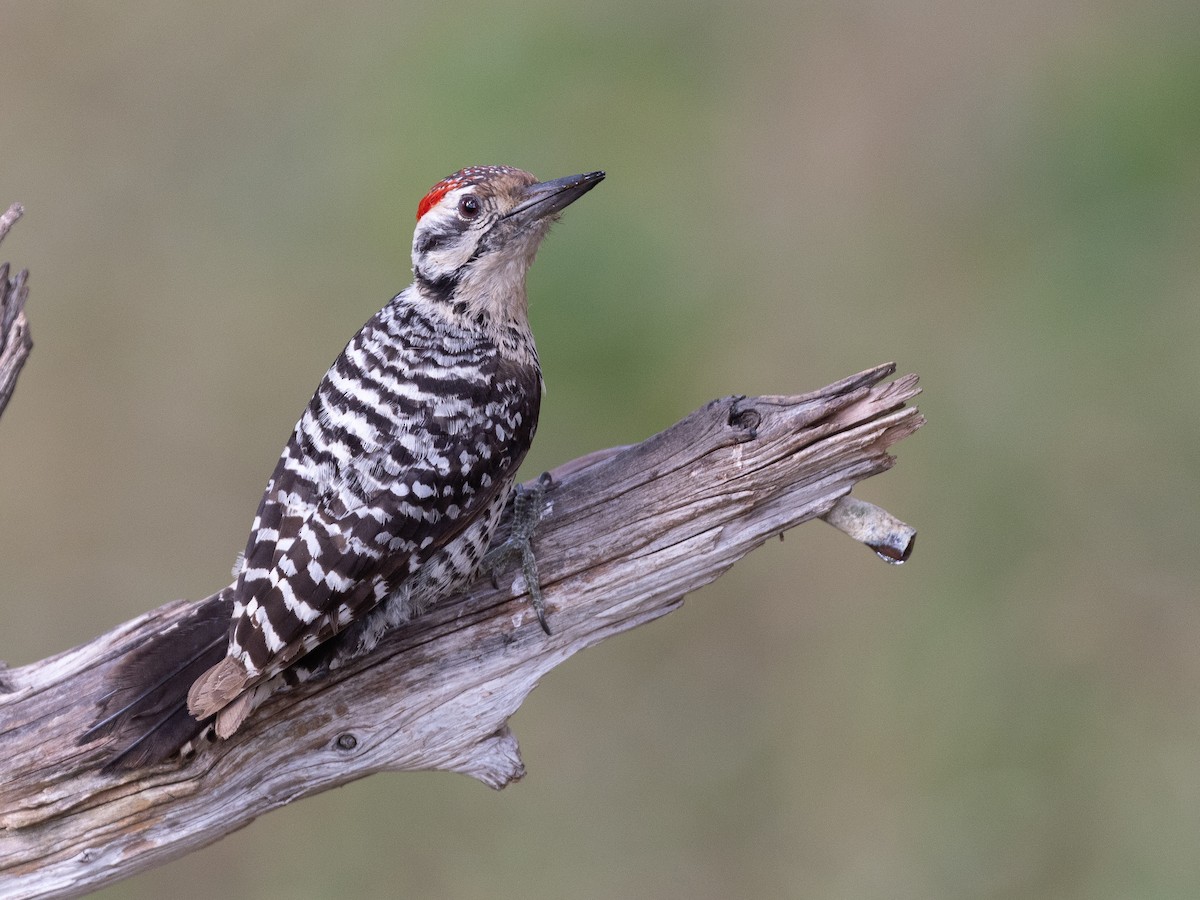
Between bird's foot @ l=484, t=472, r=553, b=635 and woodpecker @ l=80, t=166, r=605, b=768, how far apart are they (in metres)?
0.01

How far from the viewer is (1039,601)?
17.2ft

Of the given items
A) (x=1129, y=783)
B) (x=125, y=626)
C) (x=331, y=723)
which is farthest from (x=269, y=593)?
(x=1129, y=783)

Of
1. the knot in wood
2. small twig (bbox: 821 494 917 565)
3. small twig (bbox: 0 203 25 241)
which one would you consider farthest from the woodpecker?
small twig (bbox: 0 203 25 241)

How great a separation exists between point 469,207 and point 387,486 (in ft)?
2.63

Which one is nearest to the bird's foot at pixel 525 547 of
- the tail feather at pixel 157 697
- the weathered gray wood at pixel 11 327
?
Result: the tail feather at pixel 157 697

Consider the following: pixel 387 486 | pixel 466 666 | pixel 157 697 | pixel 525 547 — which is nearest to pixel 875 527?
pixel 525 547

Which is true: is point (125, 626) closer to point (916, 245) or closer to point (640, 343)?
point (640, 343)

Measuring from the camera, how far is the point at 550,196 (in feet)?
11.5

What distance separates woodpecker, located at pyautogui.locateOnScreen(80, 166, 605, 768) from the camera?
3.15 m

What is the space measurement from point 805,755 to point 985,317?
2.09 m

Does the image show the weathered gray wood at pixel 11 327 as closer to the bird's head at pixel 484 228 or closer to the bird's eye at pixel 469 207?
the bird's head at pixel 484 228

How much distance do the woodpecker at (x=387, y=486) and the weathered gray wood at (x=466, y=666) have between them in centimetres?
10

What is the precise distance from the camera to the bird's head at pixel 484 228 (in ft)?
11.5

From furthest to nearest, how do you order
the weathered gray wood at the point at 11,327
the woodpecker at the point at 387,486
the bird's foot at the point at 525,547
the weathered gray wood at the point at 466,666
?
the weathered gray wood at the point at 11,327 < the bird's foot at the point at 525,547 < the weathered gray wood at the point at 466,666 < the woodpecker at the point at 387,486
